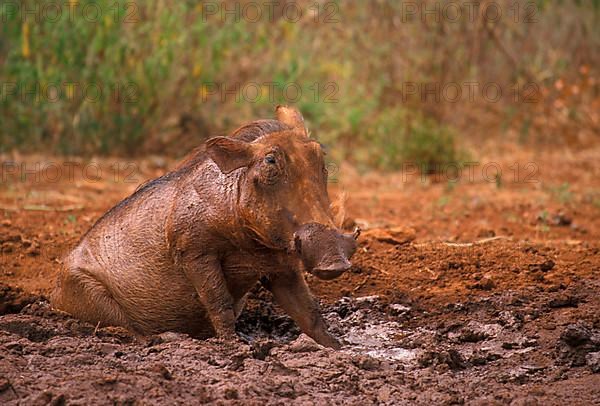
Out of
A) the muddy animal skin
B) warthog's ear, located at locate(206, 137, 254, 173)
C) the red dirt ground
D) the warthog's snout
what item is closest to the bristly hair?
the muddy animal skin

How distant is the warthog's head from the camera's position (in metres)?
4.36

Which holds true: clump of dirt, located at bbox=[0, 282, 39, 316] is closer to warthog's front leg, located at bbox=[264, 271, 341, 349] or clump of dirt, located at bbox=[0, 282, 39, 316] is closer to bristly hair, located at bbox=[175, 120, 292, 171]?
warthog's front leg, located at bbox=[264, 271, 341, 349]

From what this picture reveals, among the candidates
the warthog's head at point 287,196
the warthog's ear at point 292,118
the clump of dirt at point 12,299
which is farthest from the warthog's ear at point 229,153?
the clump of dirt at point 12,299

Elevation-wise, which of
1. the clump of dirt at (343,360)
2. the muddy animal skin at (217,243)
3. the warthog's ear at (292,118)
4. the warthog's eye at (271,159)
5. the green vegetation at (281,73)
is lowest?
the clump of dirt at (343,360)

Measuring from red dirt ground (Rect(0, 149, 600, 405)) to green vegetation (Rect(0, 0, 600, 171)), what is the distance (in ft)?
2.97

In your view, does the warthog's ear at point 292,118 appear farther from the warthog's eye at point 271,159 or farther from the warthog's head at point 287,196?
→ the warthog's eye at point 271,159

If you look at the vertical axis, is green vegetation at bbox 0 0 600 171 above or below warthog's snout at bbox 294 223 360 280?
above

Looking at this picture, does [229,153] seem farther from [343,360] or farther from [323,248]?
[343,360]

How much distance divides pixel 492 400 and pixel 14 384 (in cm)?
180

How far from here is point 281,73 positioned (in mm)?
11008

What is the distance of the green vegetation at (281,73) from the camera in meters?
9.70

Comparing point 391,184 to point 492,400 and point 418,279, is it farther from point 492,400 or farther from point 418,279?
point 492,400

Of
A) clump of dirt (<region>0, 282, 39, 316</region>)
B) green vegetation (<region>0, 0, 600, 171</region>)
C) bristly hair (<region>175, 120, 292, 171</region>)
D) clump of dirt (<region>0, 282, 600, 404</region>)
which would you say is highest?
green vegetation (<region>0, 0, 600, 171</region>)

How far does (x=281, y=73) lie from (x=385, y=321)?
5.77m
